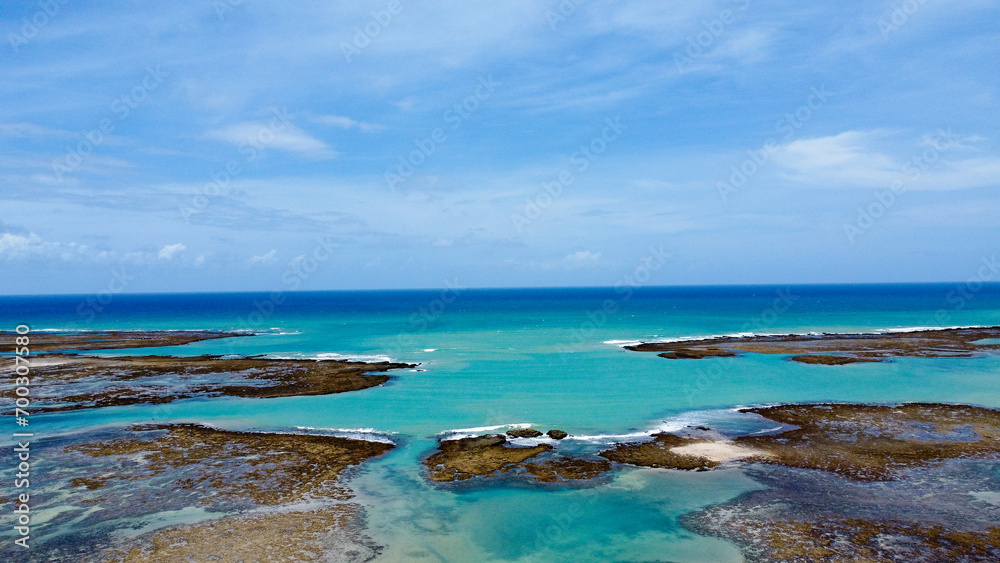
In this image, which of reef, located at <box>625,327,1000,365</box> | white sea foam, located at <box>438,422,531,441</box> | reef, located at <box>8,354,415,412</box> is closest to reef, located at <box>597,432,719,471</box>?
white sea foam, located at <box>438,422,531,441</box>

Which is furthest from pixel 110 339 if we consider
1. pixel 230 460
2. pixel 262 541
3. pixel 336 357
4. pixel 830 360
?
pixel 830 360

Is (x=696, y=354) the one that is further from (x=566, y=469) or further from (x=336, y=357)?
(x=566, y=469)

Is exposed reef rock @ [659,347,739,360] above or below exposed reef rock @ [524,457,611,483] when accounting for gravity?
above

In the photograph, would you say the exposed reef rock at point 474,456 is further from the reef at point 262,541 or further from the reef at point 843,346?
the reef at point 843,346

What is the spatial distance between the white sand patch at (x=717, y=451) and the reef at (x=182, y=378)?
2268 cm

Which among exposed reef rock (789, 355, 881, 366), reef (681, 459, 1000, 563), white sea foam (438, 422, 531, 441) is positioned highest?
exposed reef rock (789, 355, 881, 366)

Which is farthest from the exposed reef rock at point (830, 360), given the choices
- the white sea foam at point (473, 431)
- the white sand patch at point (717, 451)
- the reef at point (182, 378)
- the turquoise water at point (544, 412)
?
the reef at point (182, 378)

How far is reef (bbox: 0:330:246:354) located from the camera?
63.2 meters

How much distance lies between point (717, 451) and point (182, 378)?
3826cm

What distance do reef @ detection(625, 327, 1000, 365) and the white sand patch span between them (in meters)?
27.4

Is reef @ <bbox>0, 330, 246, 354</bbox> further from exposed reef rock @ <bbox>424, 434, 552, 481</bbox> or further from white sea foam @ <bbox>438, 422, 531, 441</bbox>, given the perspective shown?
exposed reef rock @ <bbox>424, 434, 552, 481</bbox>

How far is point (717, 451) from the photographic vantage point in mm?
22859

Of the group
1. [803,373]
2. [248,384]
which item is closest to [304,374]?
[248,384]

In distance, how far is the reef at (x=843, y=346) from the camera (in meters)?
49.6
